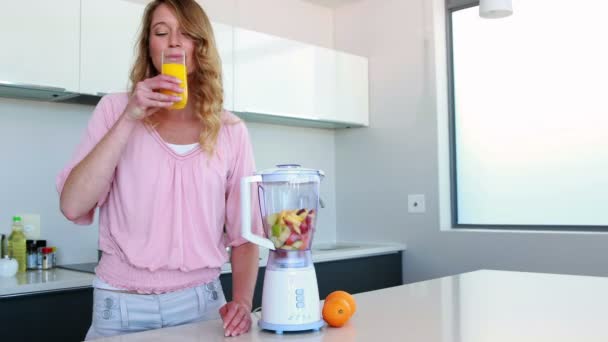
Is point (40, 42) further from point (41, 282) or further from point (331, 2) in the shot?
point (331, 2)

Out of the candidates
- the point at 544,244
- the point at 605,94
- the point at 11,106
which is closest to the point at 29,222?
the point at 11,106

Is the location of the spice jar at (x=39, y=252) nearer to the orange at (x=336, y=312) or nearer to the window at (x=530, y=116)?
the orange at (x=336, y=312)

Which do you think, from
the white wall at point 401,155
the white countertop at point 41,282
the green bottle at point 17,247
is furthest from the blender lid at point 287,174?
the white wall at point 401,155

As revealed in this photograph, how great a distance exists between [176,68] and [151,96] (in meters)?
0.09

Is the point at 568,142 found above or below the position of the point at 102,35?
below

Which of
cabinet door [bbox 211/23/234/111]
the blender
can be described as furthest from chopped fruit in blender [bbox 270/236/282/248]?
cabinet door [bbox 211/23/234/111]

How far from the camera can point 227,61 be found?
3.00m

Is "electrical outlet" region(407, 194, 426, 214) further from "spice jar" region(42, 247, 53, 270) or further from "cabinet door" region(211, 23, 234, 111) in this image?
"spice jar" region(42, 247, 53, 270)

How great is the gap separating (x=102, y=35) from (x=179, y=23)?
4.37 ft

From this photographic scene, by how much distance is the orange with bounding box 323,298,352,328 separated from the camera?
1.22 metres

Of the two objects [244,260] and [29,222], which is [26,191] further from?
[244,260]

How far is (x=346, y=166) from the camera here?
3.91 m

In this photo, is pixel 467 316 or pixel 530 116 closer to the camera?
pixel 467 316

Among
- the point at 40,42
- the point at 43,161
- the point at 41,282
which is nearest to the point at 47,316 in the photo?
the point at 41,282
